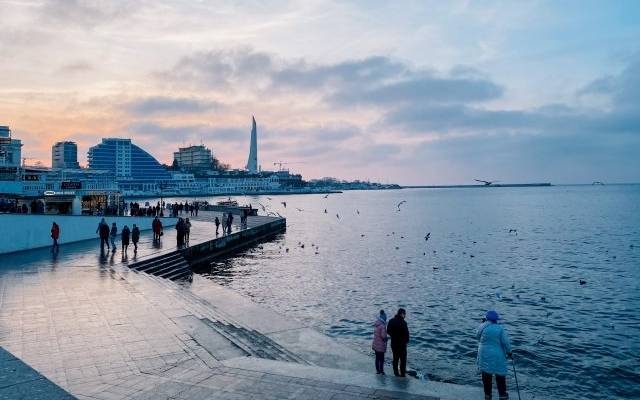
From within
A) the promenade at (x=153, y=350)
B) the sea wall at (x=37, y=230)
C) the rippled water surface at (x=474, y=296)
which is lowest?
the rippled water surface at (x=474, y=296)

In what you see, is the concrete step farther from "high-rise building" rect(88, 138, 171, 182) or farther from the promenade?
"high-rise building" rect(88, 138, 171, 182)

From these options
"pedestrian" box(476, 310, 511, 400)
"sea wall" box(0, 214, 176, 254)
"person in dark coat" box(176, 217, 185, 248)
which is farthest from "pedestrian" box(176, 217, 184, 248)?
"pedestrian" box(476, 310, 511, 400)

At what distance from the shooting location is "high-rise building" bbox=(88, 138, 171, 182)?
602 ft

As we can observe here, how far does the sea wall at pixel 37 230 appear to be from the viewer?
2116cm

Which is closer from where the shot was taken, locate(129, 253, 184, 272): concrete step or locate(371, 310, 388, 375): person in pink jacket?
locate(371, 310, 388, 375): person in pink jacket

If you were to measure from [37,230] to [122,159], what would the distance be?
181m

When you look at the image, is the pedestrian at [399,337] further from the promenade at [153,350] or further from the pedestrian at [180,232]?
the pedestrian at [180,232]

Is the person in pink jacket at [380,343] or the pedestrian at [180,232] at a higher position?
the pedestrian at [180,232]

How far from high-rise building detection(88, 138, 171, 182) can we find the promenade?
181 metres

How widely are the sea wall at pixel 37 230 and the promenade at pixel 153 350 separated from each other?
208 inches

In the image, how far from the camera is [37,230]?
22828 millimetres

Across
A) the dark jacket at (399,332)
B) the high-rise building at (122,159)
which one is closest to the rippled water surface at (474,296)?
the dark jacket at (399,332)

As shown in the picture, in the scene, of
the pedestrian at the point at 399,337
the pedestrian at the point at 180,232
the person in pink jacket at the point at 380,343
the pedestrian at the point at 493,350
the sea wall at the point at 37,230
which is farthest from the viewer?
the pedestrian at the point at 180,232

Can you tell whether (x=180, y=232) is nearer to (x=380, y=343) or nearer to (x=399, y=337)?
(x=380, y=343)
